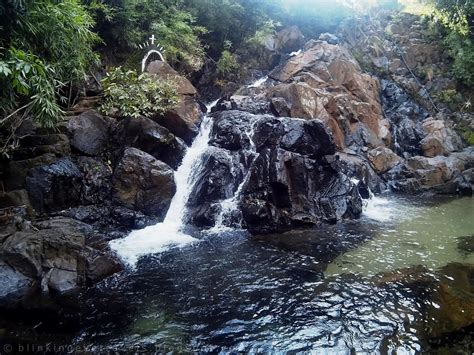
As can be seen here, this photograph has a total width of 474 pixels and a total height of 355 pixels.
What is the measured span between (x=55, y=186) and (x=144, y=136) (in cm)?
343

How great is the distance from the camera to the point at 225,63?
19438 millimetres

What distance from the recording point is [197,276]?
7617 mm

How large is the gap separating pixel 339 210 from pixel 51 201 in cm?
951

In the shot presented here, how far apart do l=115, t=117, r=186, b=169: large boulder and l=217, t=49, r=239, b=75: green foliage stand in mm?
8700

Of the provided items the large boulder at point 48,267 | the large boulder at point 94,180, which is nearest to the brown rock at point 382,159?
the large boulder at point 94,180

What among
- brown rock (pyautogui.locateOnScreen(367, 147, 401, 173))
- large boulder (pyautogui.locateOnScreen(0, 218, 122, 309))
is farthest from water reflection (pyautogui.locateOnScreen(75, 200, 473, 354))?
brown rock (pyautogui.locateOnScreen(367, 147, 401, 173))

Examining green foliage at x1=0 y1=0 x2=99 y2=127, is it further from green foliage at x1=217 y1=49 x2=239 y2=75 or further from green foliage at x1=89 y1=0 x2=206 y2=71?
green foliage at x1=217 y1=49 x2=239 y2=75

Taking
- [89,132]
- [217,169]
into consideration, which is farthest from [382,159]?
[89,132]

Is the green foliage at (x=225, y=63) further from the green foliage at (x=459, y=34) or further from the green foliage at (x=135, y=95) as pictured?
the green foliage at (x=459, y=34)

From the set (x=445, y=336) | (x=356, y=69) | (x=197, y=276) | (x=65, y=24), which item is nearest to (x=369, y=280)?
(x=445, y=336)

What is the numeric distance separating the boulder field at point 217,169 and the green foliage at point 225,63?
2.32 meters

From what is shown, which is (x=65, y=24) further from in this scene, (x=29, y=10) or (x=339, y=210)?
(x=339, y=210)

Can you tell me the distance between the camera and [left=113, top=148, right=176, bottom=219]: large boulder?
10852mm

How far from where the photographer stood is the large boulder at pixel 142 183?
1085cm
